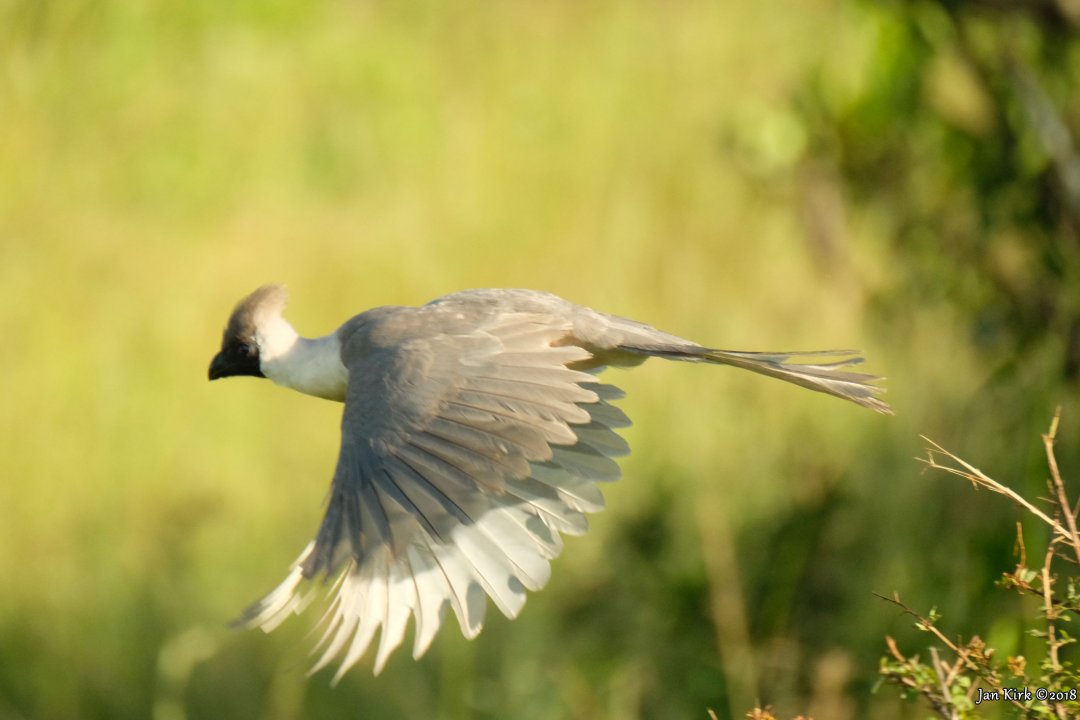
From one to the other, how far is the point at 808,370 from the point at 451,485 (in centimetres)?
97

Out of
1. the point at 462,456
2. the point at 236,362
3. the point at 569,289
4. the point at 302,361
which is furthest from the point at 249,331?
the point at 569,289

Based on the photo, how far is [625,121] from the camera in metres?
7.29

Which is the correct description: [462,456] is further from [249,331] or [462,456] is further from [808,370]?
[249,331]

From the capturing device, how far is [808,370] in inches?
134

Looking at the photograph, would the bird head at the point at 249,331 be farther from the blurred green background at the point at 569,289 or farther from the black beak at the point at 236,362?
the blurred green background at the point at 569,289

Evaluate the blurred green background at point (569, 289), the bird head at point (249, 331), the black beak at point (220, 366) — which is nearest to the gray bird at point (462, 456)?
the bird head at point (249, 331)

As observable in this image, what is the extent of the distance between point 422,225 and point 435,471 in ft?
13.6

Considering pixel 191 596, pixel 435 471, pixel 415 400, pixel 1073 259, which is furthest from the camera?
pixel 191 596

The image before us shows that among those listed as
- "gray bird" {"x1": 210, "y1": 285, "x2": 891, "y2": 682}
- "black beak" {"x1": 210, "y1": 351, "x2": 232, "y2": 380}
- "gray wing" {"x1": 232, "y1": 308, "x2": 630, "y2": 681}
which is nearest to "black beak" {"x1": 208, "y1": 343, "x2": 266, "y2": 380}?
"black beak" {"x1": 210, "y1": 351, "x2": 232, "y2": 380}

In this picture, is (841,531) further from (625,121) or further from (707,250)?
(625,121)

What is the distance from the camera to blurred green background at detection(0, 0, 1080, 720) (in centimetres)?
473

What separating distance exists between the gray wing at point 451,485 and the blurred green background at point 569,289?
1123 millimetres

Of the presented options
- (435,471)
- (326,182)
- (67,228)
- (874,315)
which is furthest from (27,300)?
(435,471)

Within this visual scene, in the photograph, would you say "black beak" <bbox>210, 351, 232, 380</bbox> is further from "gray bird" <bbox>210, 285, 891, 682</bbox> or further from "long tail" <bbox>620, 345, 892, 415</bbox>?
"long tail" <bbox>620, 345, 892, 415</bbox>
